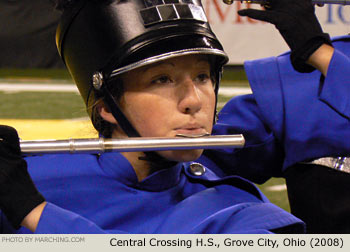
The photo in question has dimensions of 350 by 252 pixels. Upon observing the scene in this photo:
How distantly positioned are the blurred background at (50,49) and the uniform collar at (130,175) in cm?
299

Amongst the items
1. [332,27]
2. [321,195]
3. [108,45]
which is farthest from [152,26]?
[332,27]

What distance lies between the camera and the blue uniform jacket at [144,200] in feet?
3.84

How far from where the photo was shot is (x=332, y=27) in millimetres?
5051

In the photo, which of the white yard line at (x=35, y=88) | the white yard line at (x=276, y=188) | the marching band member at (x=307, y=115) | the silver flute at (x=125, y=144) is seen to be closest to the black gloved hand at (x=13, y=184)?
the silver flute at (x=125, y=144)

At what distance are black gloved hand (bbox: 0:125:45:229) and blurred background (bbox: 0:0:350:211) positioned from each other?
317 centimetres

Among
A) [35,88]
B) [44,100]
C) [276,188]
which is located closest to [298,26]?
[276,188]

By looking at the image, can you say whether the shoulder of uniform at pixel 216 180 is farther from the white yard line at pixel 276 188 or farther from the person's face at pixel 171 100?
the white yard line at pixel 276 188

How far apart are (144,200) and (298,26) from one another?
0.47 m

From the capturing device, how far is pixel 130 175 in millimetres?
1278

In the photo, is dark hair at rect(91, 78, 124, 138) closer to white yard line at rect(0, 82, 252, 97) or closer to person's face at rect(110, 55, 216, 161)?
person's face at rect(110, 55, 216, 161)

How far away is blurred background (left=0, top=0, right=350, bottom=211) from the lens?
4.66 meters

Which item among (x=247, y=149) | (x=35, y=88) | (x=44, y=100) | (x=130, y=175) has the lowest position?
(x=35, y=88)

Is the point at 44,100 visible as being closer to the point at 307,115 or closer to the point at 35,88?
the point at 35,88

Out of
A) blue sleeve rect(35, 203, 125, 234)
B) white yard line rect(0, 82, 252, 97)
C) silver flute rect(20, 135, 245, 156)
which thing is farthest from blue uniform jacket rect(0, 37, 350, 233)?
white yard line rect(0, 82, 252, 97)
